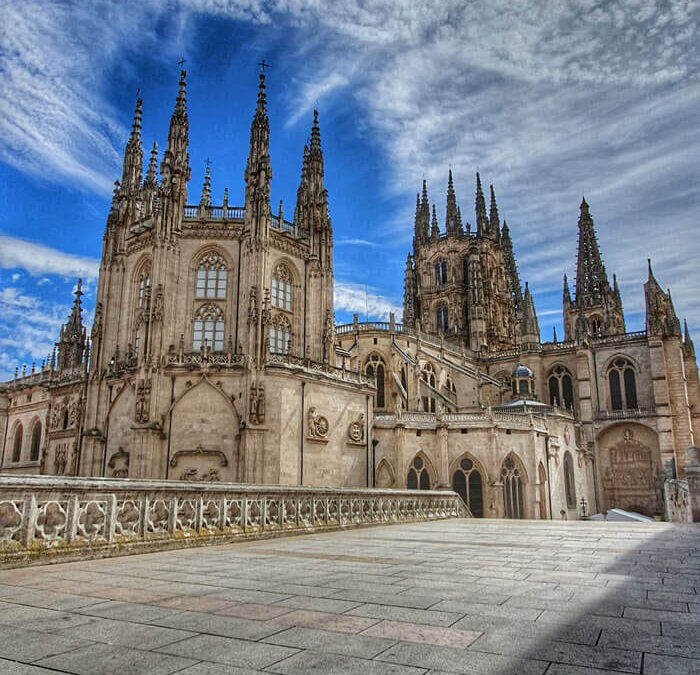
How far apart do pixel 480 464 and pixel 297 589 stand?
31.1m

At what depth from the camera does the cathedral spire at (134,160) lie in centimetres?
3484

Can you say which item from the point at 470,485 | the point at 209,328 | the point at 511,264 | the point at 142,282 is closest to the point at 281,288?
the point at 209,328

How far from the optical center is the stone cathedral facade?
28.0m

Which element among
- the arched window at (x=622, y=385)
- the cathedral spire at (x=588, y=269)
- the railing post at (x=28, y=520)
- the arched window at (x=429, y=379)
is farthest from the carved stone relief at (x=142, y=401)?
the cathedral spire at (x=588, y=269)

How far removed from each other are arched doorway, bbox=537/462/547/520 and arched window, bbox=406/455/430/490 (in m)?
6.75

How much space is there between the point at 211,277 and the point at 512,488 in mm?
20837

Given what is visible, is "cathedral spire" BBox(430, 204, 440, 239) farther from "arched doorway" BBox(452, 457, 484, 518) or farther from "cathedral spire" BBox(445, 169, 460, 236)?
"arched doorway" BBox(452, 457, 484, 518)

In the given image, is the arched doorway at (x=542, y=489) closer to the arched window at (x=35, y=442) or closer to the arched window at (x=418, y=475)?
the arched window at (x=418, y=475)

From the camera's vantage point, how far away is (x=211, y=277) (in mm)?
31172

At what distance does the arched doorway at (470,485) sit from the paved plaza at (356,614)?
1072 inches

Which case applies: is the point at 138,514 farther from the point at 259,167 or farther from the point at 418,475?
the point at 418,475

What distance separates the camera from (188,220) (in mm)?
31234

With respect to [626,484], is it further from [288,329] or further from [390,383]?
[288,329]

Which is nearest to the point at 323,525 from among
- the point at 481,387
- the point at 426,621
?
the point at 426,621
